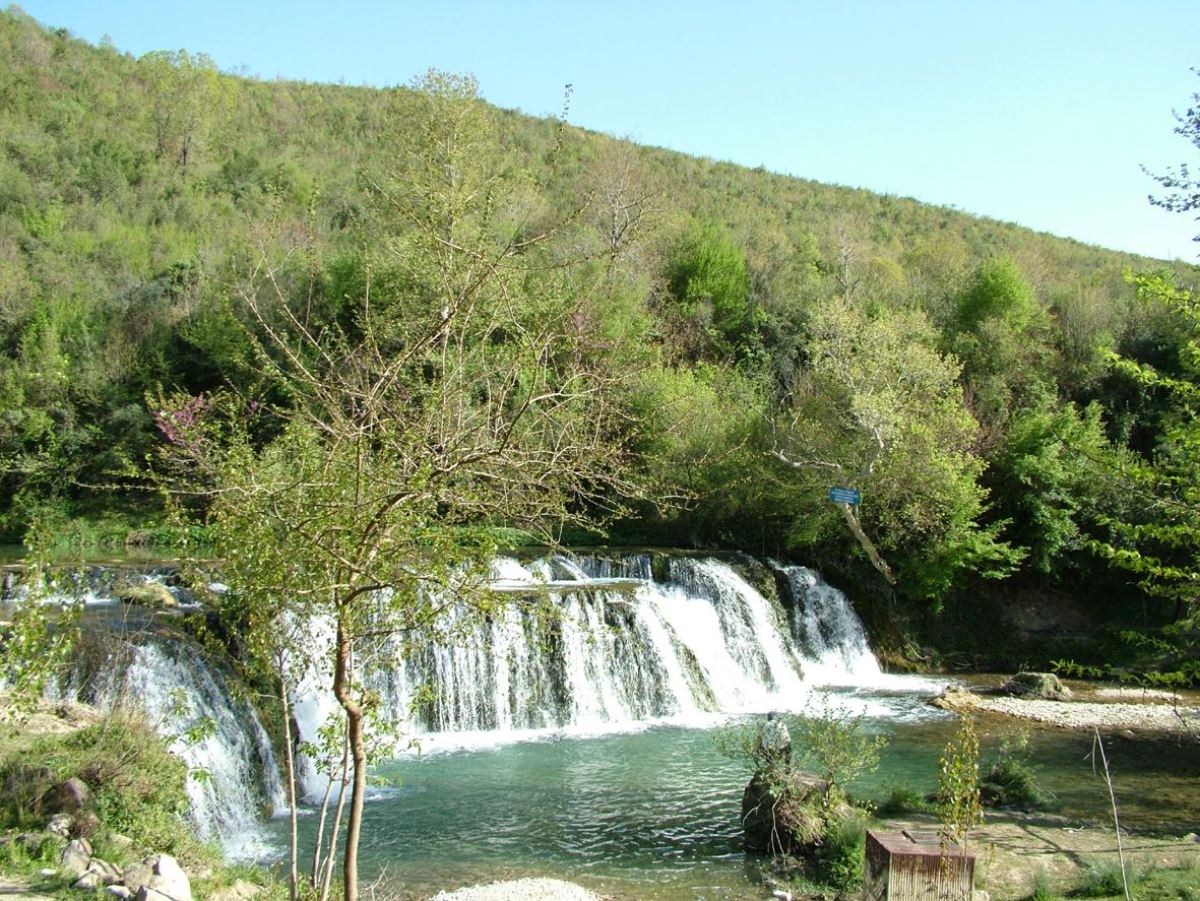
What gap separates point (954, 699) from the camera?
49.1 ft

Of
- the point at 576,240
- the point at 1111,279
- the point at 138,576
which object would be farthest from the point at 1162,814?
the point at 1111,279

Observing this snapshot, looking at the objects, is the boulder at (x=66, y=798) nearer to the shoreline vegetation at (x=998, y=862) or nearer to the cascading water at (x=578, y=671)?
the shoreline vegetation at (x=998, y=862)

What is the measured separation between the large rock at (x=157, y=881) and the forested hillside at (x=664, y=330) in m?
2.17

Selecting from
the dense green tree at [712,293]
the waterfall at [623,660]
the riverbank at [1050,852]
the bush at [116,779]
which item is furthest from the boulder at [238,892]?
the dense green tree at [712,293]

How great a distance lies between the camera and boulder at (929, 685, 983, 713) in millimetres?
14750

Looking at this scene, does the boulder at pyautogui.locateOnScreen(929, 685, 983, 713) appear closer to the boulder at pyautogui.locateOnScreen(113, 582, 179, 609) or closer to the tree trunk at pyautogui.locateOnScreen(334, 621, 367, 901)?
the boulder at pyautogui.locateOnScreen(113, 582, 179, 609)

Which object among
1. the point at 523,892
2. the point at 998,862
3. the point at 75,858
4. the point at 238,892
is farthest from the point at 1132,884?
the point at 75,858

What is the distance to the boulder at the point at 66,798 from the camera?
6598 mm

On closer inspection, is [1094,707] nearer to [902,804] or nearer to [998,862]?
[902,804]

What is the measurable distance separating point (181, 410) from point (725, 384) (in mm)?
19226

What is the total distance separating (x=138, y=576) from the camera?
14.2m

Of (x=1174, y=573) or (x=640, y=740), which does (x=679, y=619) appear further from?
(x=1174, y=573)

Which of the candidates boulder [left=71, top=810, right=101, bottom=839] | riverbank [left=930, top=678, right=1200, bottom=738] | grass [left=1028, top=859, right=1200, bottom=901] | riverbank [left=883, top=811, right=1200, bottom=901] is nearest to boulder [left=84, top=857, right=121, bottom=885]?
Answer: boulder [left=71, top=810, right=101, bottom=839]

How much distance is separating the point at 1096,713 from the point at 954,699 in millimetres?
1950
